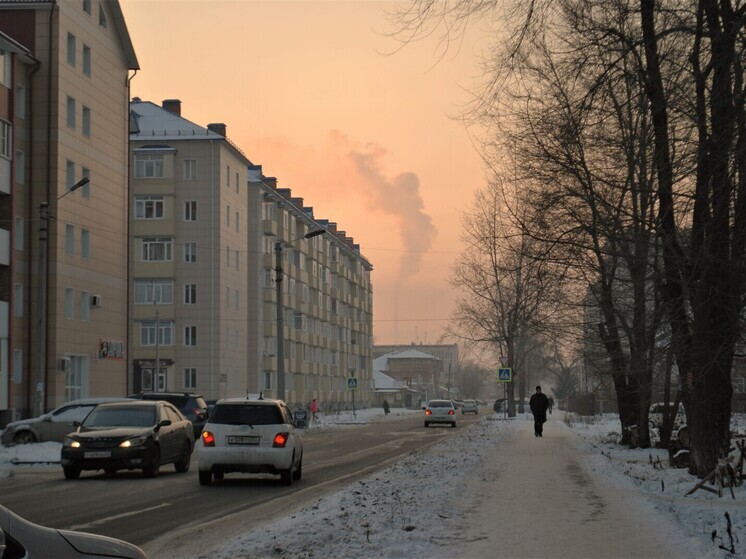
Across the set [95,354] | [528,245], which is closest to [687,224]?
[528,245]

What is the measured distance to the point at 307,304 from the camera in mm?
96938

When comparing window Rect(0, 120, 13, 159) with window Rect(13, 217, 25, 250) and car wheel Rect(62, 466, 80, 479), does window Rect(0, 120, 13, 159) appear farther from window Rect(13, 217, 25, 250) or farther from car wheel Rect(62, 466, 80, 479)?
car wheel Rect(62, 466, 80, 479)

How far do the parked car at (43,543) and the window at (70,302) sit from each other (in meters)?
43.7

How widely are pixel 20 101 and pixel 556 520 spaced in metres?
38.3

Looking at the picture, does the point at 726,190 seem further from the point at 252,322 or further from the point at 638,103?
the point at 252,322

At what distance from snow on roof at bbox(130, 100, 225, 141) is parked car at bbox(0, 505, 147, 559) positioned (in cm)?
6919

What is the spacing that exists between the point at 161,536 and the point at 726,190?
7662 mm

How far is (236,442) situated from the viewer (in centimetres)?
1900

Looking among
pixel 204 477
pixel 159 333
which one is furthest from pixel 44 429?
pixel 159 333

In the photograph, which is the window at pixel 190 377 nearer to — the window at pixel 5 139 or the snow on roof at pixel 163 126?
the snow on roof at pixel 163 126

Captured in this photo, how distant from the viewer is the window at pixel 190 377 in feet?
232

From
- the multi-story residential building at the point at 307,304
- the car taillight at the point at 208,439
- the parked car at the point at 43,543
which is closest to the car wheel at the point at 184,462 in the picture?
the car taillight at the point at 208,439

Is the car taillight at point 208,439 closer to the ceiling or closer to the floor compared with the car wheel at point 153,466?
closer to the ceiling

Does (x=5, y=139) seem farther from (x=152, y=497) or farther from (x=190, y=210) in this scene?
(x=190, y=210)
